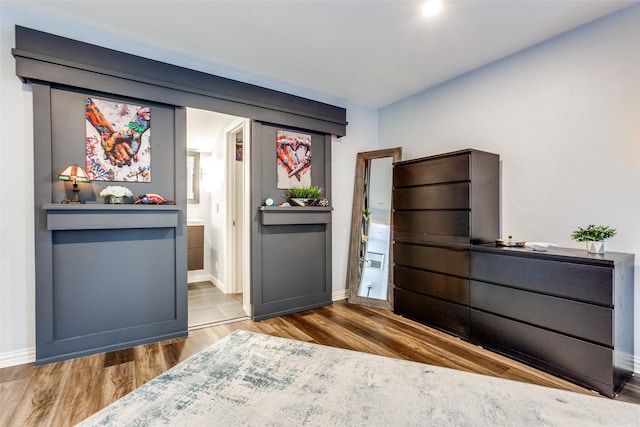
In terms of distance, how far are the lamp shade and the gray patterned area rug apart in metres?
1.93

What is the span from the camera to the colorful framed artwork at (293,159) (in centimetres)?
339

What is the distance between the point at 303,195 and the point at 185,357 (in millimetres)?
1901

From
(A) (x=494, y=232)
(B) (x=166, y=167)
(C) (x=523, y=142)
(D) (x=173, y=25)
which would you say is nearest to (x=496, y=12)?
(C) (x=523, y=142)

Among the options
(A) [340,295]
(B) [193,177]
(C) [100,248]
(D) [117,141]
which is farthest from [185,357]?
(B) [193,177]

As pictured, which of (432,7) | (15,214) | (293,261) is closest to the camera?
(432,7)

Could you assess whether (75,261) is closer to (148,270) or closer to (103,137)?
(148,270)

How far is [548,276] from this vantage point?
7.12 ft

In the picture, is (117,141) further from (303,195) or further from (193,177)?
(193,177)

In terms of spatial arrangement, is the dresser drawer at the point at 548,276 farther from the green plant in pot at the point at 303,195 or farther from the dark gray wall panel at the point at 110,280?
the dark gray wall panel at the point at 110,280

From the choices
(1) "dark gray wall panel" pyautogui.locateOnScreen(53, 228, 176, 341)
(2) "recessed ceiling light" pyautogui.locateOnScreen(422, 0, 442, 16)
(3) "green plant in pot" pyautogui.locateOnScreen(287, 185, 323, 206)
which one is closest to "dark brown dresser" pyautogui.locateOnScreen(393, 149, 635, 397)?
(3) "green plant in pot" pyautogui.locateOnScreen(287, 185, 323, 206)

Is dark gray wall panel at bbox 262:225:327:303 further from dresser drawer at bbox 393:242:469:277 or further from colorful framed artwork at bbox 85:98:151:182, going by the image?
colorful framed artwork at bbox 85:98:151:182

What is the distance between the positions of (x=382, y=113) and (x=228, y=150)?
2.14 metres

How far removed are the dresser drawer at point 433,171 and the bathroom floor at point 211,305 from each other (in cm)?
228

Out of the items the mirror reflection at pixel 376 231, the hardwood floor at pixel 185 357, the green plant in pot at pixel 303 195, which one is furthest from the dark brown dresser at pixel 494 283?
the green plant in pot at pixel 303 195
